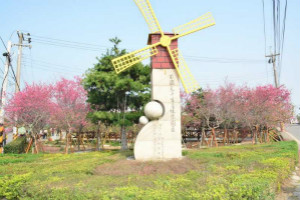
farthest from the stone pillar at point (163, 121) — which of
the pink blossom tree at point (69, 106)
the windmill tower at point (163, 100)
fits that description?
the pink blossom tree at point (69, 106)

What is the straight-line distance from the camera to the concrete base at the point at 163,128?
9.25m

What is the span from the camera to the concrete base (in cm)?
925

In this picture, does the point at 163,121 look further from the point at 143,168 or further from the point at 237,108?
the point at 237,108

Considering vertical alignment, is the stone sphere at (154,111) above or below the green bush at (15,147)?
above

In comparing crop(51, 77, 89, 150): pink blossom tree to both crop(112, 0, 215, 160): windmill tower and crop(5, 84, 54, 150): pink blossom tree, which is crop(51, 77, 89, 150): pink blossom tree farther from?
crop(112, 0, 215, 160): windmill tower

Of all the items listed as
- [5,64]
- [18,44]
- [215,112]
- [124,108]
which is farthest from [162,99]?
[18,44]

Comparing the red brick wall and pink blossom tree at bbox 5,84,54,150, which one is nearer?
the red brick wall

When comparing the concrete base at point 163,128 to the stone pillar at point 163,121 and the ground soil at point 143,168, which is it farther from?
the ground soil at point 143,168

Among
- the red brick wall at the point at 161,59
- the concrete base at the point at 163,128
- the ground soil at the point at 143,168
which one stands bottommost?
the ground soil at the point at 143,168

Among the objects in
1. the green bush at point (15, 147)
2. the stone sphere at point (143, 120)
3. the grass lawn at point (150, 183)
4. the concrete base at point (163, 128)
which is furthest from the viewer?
the green bush at point (15, 147)

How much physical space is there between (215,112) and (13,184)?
15.0 metres

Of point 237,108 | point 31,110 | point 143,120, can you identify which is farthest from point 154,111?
point 237,108

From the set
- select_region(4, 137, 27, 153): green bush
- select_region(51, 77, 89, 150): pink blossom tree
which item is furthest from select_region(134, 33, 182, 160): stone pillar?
select_region(4, 137, 27, 153): green bush

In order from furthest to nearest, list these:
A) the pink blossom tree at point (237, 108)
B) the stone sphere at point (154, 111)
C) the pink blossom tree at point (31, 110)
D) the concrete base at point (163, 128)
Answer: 1. the pink blossom tree at point (237, 108)
2. the pink blossom tree at point (31, 110)
3. the concrete base at point (163, 128)
4. the stone sphere at point (154, 111)
